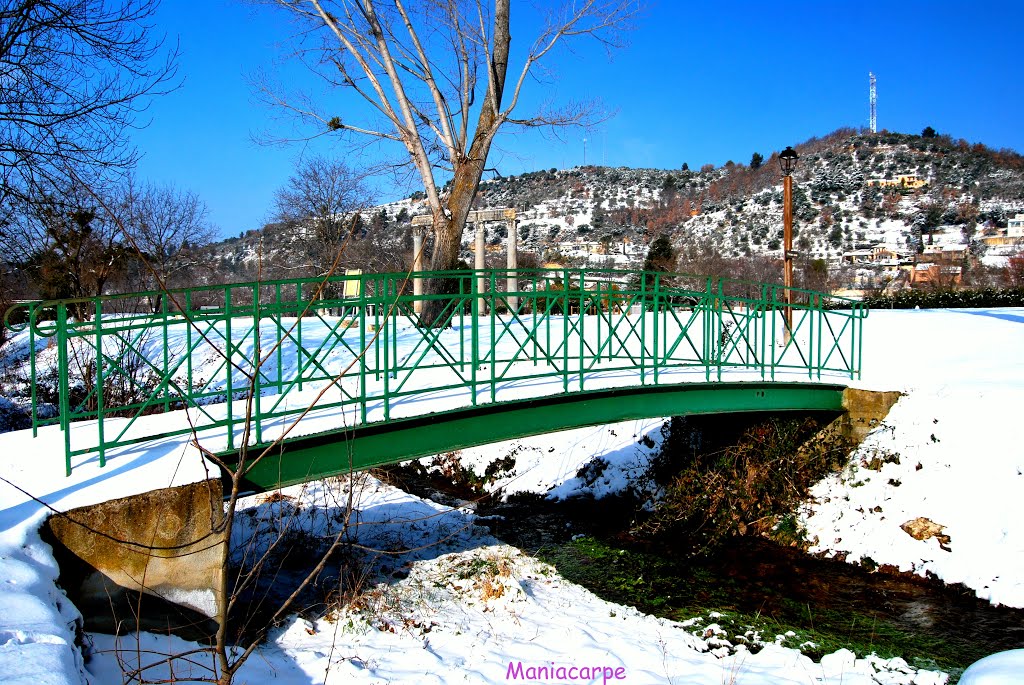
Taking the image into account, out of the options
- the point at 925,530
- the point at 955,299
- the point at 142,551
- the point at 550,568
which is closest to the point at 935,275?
the point at 955,299

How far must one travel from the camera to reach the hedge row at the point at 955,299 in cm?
2061

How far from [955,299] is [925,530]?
15.9m

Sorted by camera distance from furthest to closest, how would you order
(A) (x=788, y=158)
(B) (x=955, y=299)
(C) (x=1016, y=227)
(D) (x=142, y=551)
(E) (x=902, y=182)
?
(E) (x=902, y=182), (C) (x=1016, y=227), (B) (x=955, y=299), (A) (x=788, y=158), (D) (x=142, y=551)

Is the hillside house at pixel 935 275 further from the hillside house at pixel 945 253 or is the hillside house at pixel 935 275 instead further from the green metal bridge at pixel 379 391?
the green metal bridge at pixel 379 391

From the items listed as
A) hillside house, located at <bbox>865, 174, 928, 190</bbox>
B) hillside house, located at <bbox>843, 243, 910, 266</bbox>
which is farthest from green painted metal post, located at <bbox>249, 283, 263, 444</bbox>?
hillside house, located at <bbox>865, 174, 928, 190</bbox>

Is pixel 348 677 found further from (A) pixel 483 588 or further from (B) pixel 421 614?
(A) pixel 483 588

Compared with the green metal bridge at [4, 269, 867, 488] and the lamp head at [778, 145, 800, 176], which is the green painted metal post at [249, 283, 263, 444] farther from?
the lamp head at [778, 145, 800, 176]

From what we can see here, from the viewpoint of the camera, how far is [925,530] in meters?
8.17

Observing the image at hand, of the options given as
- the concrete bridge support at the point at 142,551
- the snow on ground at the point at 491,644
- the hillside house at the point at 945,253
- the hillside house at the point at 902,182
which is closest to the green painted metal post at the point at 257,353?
the concrete bridge support at the point at 142,551

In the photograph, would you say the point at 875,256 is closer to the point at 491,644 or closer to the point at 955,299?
the point at 955,299

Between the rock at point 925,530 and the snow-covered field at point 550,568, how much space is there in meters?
0.05

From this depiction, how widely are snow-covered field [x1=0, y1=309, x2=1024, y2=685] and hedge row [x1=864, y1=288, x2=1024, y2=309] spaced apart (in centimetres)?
1031

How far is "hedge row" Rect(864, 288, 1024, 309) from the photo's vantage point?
2061 centimetres

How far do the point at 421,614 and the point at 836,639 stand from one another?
371 cm
